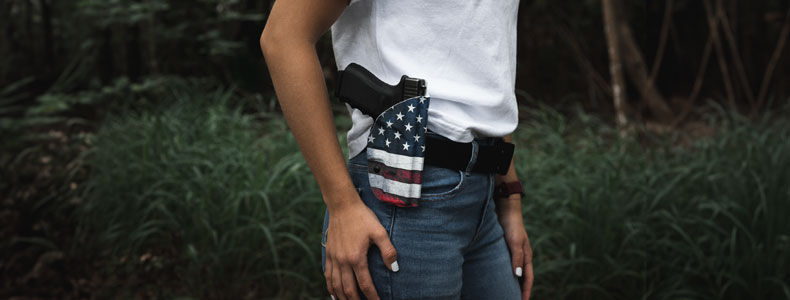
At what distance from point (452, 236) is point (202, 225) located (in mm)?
2102

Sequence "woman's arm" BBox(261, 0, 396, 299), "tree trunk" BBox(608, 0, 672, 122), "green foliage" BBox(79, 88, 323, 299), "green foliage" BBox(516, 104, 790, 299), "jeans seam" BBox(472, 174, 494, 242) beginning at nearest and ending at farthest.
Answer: "woman's arm" BBox(261, 0, 396, 299), "jeans seam" BBox(472, 174, 494, 242), "green foliage" BBox(516, 104, 790, 299), "green foliage" BBox(79, 88, 323, 299), "tree trunk" BBox(608, 0, 672, 122)

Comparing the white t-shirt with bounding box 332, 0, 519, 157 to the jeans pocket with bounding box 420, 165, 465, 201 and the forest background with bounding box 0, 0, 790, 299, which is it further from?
the forest background with bounding box 0, 0, 790, 299

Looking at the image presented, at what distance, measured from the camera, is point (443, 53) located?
34.0 inches

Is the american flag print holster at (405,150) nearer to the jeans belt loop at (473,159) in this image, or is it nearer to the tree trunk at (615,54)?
the jeans belt loop at (473,159)

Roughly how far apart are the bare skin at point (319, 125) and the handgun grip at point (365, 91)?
5cm

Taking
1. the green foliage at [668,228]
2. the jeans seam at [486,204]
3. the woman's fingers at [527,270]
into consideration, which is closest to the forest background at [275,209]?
the green foliage at [668,228]

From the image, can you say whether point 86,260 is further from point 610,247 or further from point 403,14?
point 403,14

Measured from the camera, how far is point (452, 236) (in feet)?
2.95

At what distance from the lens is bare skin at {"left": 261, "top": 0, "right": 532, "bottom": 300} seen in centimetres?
84

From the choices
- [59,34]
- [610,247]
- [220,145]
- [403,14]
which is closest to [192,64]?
[59,34]

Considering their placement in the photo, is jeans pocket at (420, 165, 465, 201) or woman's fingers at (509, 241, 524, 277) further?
woman's fingers at (509, 241, 524, 277)

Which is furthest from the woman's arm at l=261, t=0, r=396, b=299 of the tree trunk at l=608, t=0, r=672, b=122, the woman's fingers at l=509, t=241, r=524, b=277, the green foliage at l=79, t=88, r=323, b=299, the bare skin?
the tree trunk at l=608, t=0, r=672, b=122

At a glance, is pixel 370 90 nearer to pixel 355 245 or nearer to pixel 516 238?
pixel 355 245

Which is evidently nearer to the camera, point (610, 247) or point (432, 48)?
point (432, 48)
